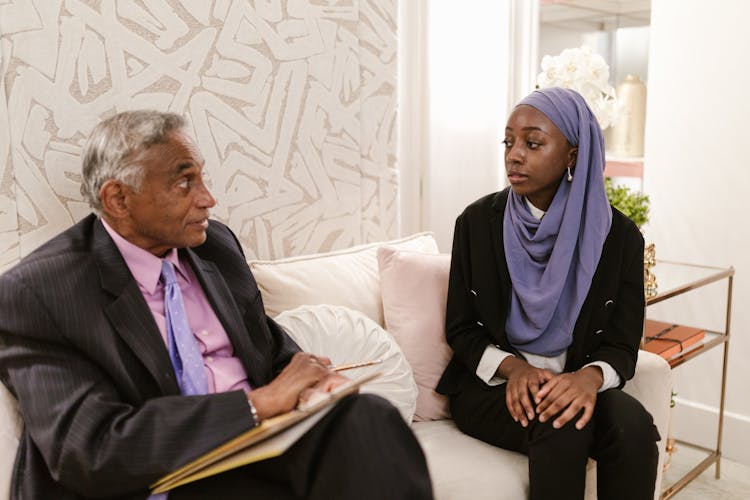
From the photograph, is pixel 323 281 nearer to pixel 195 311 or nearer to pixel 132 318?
pixel 195 311

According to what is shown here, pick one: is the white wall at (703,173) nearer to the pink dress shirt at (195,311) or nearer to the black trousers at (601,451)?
the black trousers at (601,451)

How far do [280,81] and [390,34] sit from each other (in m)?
0.51

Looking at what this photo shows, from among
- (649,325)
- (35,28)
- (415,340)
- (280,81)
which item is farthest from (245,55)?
(649,325)

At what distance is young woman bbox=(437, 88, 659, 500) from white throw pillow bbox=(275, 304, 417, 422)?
174 millimetres

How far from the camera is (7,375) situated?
1.37m

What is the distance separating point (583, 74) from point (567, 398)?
1.22 m

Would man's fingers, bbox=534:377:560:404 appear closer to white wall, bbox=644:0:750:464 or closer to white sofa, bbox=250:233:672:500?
white sofa, bbox=250:233:672:500

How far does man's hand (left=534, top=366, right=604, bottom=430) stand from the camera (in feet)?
5.64

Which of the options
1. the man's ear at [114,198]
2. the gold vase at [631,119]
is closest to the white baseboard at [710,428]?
the gold vase at [631,119]

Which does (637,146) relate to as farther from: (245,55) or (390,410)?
(390,410)

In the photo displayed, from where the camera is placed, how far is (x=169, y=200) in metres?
1.49

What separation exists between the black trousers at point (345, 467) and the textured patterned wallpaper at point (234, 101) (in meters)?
0.78

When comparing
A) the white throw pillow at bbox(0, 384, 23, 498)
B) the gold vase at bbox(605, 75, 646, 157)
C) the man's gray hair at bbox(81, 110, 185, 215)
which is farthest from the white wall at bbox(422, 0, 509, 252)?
the white throw pillow at bbox(0, 384, 23, 498)

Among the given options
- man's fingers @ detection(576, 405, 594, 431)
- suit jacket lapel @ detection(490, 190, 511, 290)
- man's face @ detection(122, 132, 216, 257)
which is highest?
man's face @ detection(122, 132, 216, 257)
